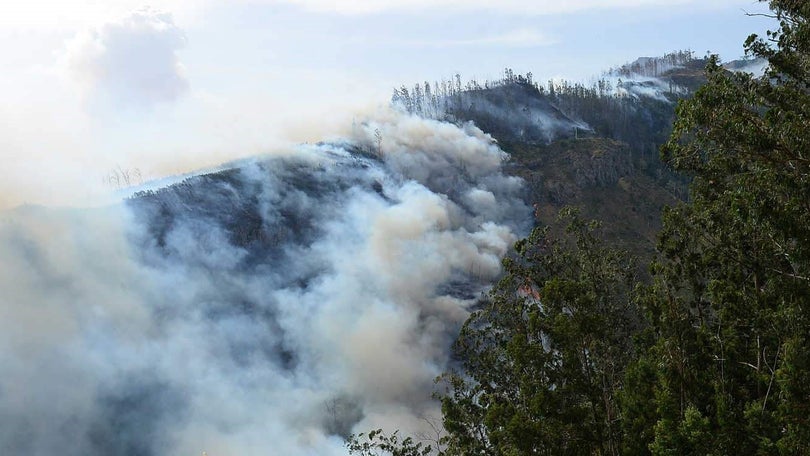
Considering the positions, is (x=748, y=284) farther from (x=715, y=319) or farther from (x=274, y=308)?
(x=274, y=308)

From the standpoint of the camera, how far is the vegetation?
14.6m

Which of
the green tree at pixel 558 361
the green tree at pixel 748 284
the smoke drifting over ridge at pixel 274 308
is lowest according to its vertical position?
the smoke drifting over ridge at pixel 274 308

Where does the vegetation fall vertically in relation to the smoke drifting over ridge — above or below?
above

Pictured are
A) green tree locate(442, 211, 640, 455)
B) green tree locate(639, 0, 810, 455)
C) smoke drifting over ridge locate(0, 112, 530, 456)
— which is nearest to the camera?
green tree locate(639, 0, 810, 455)

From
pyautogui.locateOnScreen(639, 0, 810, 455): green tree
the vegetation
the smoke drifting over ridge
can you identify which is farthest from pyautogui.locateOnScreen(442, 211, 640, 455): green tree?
the smoke drifting over ridge

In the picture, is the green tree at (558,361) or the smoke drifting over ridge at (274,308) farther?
the smoke drifting over ridge at (274,308)

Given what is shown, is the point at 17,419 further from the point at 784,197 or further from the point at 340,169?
the point at 340,169

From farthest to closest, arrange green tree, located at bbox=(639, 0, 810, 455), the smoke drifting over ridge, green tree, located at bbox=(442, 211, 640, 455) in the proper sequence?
the smoke drifting over ridge < green tree, located at bbox=(442, 211, 640, 455) < green tree, located at bbox=(639, 0, 810, 455)

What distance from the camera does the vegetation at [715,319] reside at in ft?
48.0

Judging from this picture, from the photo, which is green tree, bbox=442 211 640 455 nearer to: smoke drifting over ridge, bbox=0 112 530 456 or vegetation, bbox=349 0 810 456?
vegetation, bbox=349 0 810 456

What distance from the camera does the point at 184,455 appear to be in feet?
244

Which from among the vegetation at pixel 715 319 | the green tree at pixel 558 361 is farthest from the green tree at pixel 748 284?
the green tree at pixel 558 361

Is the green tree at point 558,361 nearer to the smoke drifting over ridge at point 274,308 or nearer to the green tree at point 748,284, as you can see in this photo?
the green tree at point 748,284

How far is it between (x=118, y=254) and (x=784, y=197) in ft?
323
